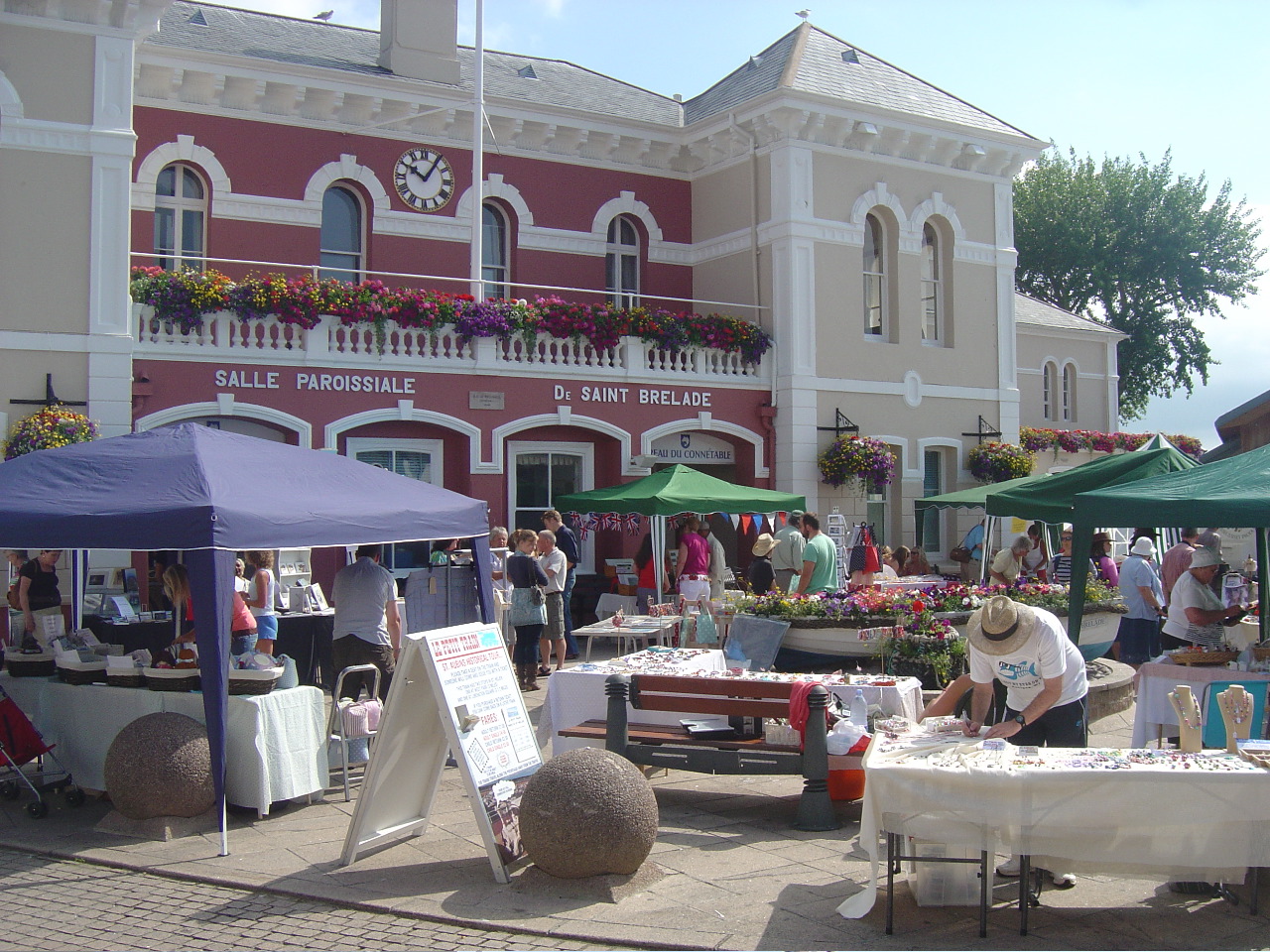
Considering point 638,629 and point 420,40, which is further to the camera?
point 420,40

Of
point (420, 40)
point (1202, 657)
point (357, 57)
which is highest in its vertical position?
point (420, 40)

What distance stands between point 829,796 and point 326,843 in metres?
3.03

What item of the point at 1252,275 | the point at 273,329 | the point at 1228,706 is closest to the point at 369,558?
the point at 1228,706

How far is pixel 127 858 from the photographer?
23.0 ft

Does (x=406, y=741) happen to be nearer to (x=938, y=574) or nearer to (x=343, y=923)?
(x=343, y=923)

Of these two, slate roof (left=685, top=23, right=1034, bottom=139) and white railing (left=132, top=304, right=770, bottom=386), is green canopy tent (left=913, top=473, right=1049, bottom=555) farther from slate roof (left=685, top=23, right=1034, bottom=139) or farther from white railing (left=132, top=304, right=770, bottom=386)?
slate roof (left=685, top=23, right=1034, bottom=139)

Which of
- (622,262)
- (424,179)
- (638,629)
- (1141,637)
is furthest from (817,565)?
(424,179)

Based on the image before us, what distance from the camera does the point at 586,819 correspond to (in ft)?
19.8

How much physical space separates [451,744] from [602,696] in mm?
2145

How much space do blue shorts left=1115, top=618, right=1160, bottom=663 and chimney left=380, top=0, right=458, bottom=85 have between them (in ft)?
43.6

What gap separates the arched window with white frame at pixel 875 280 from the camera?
837 inches

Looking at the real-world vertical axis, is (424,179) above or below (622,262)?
above

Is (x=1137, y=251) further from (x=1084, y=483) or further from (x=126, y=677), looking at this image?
(x=126, y=677)

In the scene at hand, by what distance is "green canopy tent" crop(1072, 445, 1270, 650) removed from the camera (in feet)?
25.3
